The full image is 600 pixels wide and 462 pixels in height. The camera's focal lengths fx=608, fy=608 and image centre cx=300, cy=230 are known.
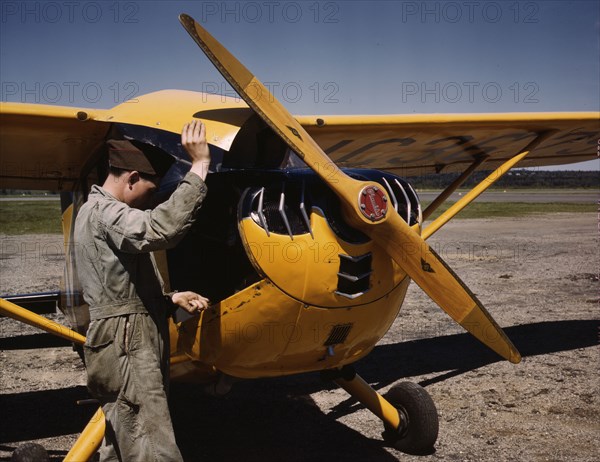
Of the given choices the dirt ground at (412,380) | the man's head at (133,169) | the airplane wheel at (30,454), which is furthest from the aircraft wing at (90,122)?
the dirt ground at (412,380)

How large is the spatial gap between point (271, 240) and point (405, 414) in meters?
2.27

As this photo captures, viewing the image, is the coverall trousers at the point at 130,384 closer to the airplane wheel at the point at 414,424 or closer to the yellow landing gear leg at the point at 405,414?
the yellow landing gear leg at the point at 405,414

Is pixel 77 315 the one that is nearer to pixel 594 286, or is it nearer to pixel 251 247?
pixel 251 247

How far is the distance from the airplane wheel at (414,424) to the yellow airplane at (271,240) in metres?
0.01

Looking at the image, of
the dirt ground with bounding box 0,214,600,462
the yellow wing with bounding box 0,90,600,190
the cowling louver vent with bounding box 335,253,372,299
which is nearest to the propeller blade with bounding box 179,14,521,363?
the cowling louver vent with bounding box 335,253,372,299

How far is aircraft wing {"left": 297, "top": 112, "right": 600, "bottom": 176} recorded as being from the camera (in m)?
4.32

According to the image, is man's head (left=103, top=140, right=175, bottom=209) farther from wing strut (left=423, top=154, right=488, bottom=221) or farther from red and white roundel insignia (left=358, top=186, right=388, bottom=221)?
wing strut (left=423, top=154, right=488, bottom=221)

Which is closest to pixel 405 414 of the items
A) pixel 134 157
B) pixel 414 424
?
pixel 414 424

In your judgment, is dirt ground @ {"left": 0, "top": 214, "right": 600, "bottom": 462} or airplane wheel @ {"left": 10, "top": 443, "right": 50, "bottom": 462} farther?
dirt ground @ {"left": 0, "top": 214, "right": 600, "bottom": 462}

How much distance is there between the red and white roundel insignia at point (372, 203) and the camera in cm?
283

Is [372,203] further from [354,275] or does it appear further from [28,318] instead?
[28,318]

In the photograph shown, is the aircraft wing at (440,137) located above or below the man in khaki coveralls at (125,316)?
above

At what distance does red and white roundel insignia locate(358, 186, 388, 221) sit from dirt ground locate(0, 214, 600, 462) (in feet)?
7.18

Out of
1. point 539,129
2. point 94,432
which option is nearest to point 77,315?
point 94,432
